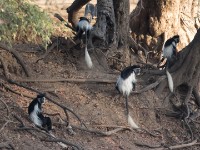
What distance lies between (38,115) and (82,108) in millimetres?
1151

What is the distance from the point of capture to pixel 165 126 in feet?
26.2

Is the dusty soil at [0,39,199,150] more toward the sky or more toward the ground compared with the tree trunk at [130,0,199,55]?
more toward the ground

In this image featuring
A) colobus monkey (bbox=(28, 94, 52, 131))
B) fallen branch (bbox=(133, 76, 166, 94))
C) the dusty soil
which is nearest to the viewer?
colobus monkey (bbox=(28, 94, 52, 131))

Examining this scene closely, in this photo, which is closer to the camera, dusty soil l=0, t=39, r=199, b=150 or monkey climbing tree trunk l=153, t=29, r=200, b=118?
dusty soil l=0, t=39, r=199, b=150

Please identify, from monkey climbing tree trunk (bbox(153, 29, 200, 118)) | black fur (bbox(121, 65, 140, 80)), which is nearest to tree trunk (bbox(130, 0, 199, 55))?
monkey climbing tree trunk (bbox(153, 29, 200, 118))

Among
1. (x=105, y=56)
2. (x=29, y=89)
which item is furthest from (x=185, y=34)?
(x=29, y=89)

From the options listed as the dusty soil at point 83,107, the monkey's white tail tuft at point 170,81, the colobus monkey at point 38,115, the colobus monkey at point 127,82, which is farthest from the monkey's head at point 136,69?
the colobus monkey at point 38,115

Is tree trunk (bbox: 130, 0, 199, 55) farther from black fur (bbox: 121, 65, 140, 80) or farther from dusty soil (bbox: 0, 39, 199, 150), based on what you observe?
black fur (bbox: 121, 65, 140, 80)

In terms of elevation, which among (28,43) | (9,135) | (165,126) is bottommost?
(165,126)

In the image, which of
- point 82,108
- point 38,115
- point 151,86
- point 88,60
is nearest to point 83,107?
point 82,108

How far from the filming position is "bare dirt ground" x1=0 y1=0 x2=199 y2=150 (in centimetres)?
635

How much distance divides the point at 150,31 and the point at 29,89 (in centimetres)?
417

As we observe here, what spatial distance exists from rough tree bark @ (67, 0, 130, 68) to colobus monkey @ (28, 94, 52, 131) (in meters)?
2.22

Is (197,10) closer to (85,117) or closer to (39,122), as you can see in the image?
Result: (85,117)
